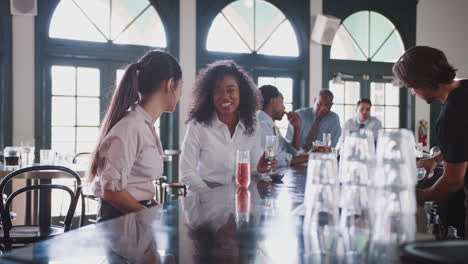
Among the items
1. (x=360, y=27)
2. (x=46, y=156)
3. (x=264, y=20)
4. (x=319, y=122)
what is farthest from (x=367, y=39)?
(x=46, y=156)

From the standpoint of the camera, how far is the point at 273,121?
4.52 metres

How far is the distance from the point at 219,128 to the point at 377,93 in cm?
596

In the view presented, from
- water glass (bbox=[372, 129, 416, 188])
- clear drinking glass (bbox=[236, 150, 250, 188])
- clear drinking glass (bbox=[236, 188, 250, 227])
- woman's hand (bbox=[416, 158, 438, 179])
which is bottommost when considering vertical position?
clear drinking glass (bbox=[236, 188, 250, 227])

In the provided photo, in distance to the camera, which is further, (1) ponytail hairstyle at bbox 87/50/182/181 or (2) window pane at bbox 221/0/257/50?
(2) window pane at bbox 221/0/257/50

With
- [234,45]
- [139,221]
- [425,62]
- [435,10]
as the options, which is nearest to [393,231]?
[139,221]

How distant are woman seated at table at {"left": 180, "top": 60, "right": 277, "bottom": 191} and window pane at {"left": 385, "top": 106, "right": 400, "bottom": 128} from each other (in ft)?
19.2

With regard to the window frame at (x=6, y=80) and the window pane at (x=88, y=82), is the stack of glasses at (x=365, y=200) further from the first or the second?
the window pane at (x=88, y=82)

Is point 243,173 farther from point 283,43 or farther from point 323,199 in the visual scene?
point 283,43

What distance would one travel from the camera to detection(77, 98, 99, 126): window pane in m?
6.33

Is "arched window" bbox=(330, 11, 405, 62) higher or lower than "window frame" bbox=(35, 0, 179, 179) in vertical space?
higher

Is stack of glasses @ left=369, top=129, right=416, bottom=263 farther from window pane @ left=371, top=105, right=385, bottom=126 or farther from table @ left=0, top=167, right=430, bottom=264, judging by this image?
window pane @ left=371, top=105, right=385, bottom=126

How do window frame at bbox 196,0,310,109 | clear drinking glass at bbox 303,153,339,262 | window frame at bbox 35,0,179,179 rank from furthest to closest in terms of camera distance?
1. window frame at bbox 196,0,310,109
2. window frame at bbox 35,0,179,179
3. clear drinking glass at bbox 303,153,339,262

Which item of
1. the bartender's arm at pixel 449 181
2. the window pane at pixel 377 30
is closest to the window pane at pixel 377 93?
the window pane at pixel 377 30

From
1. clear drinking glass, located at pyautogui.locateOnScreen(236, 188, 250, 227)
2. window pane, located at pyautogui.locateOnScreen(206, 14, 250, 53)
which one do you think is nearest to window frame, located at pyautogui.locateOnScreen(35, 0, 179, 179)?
window pane, located at pyautogui.locateOnScreen(206, 14, 250, 53)
